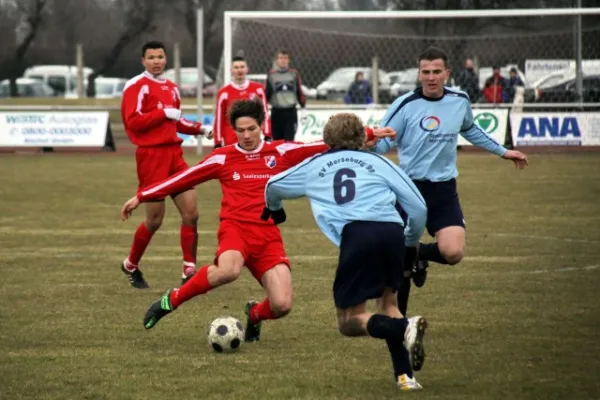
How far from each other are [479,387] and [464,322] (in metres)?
1.98

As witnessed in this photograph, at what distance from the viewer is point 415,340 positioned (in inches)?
238

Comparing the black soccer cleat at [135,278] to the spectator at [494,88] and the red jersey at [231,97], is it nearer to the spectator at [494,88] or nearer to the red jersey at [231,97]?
the red jersey at [231,97]

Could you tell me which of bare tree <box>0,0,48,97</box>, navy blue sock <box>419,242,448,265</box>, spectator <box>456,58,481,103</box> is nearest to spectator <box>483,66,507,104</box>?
spectator <box>456,58,481,103</box>

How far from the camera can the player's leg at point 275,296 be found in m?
7.43

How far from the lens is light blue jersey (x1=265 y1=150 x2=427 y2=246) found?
6.30 m

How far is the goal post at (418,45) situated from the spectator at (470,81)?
614 millimetres

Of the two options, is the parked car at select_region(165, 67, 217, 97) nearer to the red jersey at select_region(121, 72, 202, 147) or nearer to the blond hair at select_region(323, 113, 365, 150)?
the red jersey at select_region(121, 72, 202, 147)

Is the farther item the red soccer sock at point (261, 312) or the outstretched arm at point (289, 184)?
the red soccer sock at point (261, 312)

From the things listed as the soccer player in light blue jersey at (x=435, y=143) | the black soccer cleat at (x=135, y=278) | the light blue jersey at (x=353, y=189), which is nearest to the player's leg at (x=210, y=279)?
the light blue jersey at (x=353, y=189)

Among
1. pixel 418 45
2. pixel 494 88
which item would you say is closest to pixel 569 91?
pixel 494 88

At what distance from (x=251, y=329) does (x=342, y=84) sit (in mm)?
24437

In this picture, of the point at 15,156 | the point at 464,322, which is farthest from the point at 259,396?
the point at 15,156

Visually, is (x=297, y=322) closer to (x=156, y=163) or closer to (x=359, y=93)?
(x=156, y=163)

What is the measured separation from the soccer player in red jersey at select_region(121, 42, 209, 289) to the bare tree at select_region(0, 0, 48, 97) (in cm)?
3227
